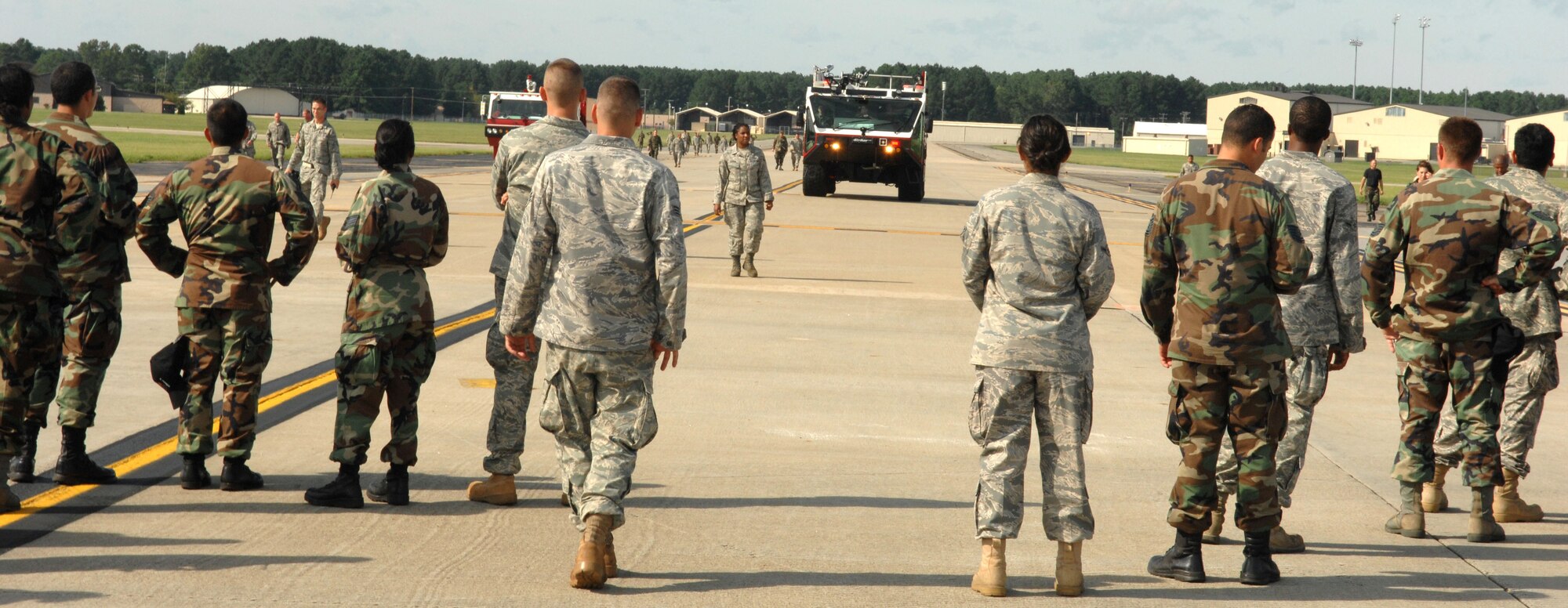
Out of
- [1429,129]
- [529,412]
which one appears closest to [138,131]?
Answer: [529,412]

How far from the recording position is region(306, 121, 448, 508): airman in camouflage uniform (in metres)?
5.64

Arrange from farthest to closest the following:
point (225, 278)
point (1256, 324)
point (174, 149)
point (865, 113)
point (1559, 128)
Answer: point (1559, 128) < point (174, 149) < point (865, 113) < point (225, 278) < point (1256, 324)

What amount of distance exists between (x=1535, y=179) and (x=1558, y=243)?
587 mm

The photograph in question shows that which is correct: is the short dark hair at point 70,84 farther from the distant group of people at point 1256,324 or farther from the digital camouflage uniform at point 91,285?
the distant group of people at point 1256,324

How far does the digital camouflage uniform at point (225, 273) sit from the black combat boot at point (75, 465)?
1.42ft

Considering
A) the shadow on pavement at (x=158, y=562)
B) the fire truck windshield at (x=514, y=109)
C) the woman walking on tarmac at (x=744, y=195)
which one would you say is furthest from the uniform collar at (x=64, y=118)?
the fire truck windshield at (x=514, y=109)

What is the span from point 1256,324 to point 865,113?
1114 inches

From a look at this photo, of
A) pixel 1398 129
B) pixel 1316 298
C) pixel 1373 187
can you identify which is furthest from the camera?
pixel 1398 129

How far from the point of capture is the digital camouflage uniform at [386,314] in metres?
5.64

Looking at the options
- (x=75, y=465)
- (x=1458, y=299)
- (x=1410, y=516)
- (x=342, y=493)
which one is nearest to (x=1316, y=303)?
(x=1458, y=299)

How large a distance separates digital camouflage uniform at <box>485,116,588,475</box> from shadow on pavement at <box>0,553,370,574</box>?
0.98 meters

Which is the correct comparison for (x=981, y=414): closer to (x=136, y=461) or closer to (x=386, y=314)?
(x=386, y=314)

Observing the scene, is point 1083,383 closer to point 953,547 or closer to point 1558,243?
point 953,547

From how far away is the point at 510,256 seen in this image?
6117 millimetres
